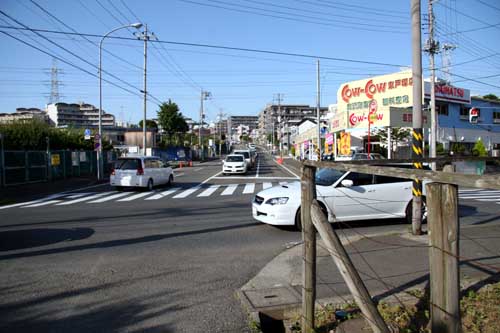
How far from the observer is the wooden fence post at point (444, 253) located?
2250 millimetres

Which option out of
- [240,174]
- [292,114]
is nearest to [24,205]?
[240,174]

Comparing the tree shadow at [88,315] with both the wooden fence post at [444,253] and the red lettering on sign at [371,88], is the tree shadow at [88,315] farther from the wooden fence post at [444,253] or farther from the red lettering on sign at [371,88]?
the red lettering on sign at [371,88]

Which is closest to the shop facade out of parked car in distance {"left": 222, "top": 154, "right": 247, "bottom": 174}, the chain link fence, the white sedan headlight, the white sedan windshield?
parked car in distance {"left": 222, "top": 154, "right": 247, "bottom": 174}

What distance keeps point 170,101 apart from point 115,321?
197 ft

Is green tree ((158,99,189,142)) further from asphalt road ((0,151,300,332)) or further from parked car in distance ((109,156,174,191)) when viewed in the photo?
asphalt road ((0,151,300,332))

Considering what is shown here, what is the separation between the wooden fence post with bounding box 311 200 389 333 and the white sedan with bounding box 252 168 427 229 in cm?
538

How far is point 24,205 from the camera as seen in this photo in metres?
14.6

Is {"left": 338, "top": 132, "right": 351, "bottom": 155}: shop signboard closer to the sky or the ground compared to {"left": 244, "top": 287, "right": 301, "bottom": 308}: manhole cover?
closer to the sky

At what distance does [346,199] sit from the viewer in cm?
898

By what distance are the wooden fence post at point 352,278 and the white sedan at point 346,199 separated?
212 inches

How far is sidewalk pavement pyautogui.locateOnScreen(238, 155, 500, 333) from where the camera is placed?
4.71m

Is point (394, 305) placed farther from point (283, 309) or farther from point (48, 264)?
point (48, 264)

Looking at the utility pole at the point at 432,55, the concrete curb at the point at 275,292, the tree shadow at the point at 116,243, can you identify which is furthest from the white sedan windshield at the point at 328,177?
the utility pole at the point at 432,55

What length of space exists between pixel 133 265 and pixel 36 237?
11.6 ft
